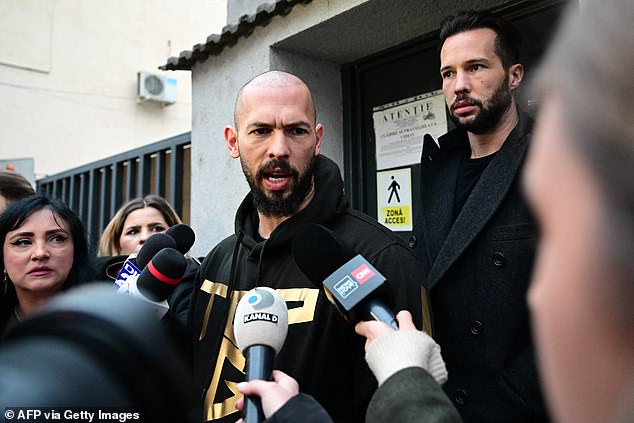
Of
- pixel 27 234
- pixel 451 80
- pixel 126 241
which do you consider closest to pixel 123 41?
pixel 126 241

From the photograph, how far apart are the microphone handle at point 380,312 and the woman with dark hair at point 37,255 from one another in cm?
200

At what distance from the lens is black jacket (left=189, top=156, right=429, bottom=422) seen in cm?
184

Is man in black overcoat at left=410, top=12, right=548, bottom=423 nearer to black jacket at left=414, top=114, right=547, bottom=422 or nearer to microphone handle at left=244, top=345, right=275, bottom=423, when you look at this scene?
black jacket at left=414, top=114, right=547, bottom=422

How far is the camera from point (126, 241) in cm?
396

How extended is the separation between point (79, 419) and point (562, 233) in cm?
59

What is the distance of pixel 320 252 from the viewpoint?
1.65m

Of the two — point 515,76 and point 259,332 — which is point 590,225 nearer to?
point 259,332

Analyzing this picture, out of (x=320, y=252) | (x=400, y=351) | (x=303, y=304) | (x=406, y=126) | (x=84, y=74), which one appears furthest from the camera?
(x=84, y=74)

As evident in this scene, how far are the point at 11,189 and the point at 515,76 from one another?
9.65 feet

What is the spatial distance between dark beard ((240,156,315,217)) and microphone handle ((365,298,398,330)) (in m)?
0.90

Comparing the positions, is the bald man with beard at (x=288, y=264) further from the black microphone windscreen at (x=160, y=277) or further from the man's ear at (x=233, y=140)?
the black microphone windscreen at (x=160, y=277)

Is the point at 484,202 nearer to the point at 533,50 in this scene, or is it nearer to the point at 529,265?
the point at 529,265

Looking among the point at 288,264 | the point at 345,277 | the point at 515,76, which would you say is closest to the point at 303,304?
the point at 288,264

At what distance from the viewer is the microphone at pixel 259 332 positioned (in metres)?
1.38
